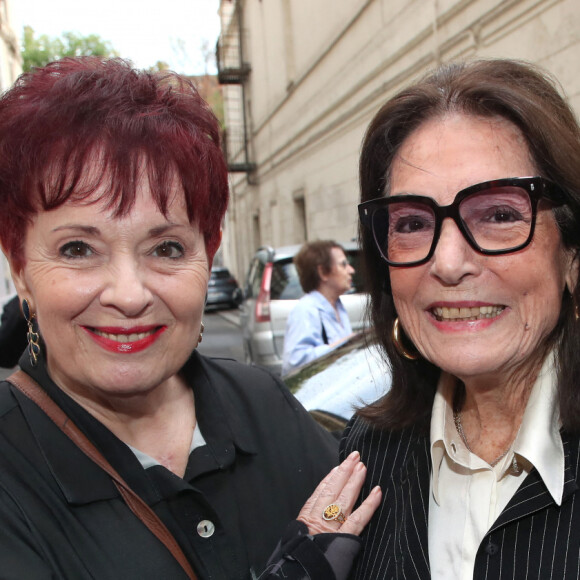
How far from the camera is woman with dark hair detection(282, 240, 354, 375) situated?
4.75 metres

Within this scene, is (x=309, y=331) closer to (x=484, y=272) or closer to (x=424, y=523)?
(x=424, y=523)

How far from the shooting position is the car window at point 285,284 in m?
7.17

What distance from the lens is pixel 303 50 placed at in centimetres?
1456

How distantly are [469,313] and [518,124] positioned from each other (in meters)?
0.42

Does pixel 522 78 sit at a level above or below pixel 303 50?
below

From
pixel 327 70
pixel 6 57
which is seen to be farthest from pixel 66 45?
pixel 327 70

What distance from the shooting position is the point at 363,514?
163cm

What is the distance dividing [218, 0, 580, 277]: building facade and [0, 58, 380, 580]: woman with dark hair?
540 centimetres

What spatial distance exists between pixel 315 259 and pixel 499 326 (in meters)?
3.82

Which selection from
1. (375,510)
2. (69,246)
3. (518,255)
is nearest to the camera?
(518,255)

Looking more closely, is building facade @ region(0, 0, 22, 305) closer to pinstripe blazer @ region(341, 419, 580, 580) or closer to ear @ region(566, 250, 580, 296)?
pinstripe blazer @ region(341, 419, 580, 580)

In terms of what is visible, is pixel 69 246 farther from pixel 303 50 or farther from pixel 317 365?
pixel 303 50

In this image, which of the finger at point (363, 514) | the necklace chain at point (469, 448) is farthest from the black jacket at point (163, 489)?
the necklace chain at point (469, 448)

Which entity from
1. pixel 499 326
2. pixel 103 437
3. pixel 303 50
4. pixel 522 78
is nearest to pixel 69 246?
pixel 103 437
